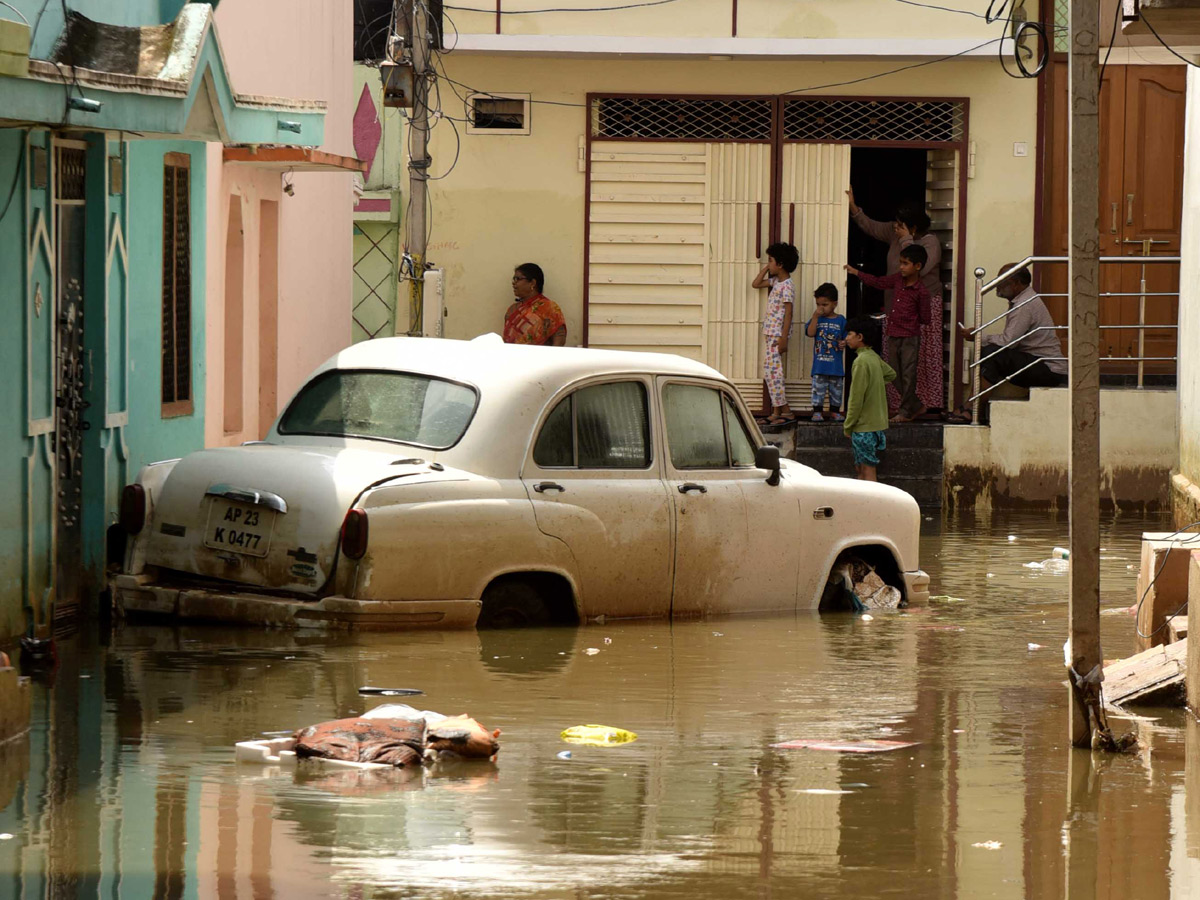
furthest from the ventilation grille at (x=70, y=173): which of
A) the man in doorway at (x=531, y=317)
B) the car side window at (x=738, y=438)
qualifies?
the man in doorway at (x=531, y=317)

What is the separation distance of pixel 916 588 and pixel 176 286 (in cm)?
525

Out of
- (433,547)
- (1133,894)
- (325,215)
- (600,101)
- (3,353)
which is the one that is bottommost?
(1133,894)

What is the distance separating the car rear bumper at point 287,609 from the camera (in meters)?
9.27

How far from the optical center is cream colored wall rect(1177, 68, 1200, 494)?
15.2 metres

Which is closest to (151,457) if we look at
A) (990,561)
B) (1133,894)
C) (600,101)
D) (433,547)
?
(433,547)

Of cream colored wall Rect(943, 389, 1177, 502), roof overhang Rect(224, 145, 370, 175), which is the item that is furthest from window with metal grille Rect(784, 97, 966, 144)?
roof overhang Rect(224, 145, 370, 175)

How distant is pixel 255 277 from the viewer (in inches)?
624

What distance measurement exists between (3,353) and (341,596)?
2091 millimetres

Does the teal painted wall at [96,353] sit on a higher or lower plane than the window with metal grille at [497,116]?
lower

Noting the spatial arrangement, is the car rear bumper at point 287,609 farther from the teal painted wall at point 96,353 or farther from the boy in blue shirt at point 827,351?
the boy in blue shirt at point 827,351

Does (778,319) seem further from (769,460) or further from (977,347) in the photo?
(769,460)

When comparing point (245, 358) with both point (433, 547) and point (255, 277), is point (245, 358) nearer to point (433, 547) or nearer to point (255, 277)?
point (255, 277)

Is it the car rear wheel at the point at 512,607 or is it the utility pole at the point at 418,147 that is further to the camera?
the utility pole at the point at 418,147

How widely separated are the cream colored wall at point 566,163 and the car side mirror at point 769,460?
10.5m
